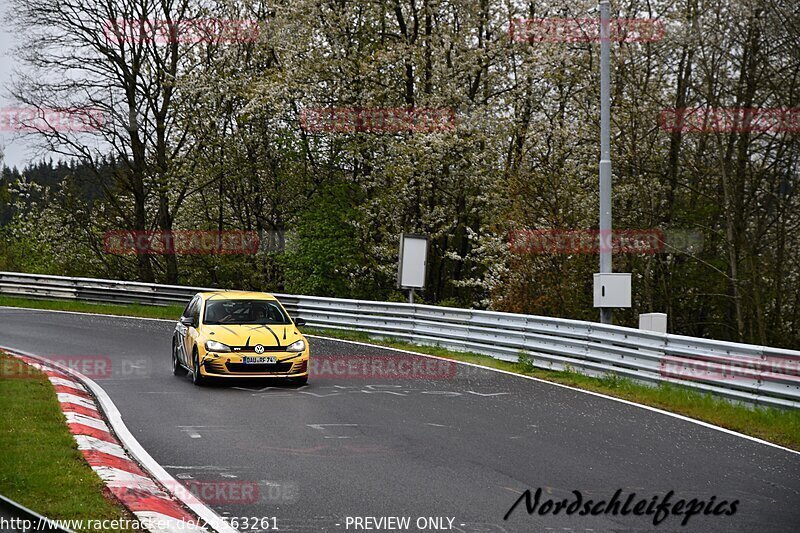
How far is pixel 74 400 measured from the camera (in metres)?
12.4

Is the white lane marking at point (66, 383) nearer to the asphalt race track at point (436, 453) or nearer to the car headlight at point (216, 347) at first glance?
the asphalt race track at point (436, 453)

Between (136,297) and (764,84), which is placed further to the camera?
(136,297)

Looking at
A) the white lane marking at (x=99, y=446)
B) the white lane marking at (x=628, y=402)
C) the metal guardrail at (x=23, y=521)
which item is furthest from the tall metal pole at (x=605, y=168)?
the metal guardrail at (x=23, y=521)

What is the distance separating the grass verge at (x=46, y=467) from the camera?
22.1 ft

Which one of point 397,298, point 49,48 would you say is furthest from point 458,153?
point 49,48

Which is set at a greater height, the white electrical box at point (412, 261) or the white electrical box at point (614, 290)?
the white electrical box at point (412, 261)

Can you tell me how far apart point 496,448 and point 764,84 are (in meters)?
15.0

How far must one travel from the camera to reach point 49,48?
3681 centimetres

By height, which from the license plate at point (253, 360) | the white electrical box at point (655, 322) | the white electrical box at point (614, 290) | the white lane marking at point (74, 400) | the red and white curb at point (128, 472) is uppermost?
the white electrical box at point (614, 290)

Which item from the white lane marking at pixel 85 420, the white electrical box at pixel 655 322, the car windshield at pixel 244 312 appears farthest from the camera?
the car windshield at pixel 244 312

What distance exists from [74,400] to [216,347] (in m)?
2.54

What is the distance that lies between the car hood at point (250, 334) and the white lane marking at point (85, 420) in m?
3.58

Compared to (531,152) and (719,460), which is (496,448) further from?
(531,152)

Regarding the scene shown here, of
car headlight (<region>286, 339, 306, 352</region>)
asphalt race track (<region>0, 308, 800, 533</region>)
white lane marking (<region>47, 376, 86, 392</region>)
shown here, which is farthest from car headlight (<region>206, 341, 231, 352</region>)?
white lane marking (<region>47, 376, 86, 392</region>)
